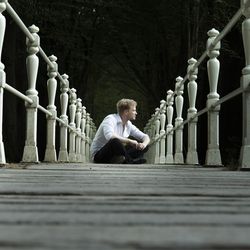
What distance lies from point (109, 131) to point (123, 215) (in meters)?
6.44

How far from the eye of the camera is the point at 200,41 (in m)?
17.7

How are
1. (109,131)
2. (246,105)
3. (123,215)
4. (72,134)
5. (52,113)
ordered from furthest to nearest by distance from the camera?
(72,134) → (52,113) → (109,131) → (246,105) → (123,215)

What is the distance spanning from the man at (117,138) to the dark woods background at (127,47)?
2.26 m

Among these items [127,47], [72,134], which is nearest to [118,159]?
[72,134]

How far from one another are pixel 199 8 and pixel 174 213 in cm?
Result: 1505

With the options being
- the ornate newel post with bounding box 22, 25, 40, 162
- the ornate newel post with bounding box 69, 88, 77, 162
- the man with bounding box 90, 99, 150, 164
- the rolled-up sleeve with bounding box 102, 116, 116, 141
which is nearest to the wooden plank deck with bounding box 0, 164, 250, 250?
the ornate newel post with bounding box 22, 25, 40, 162

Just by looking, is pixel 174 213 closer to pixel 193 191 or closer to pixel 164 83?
pixel 193 191

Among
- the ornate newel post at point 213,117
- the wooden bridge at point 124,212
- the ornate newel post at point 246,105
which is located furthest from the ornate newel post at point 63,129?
the wooden bridge at point 124,212

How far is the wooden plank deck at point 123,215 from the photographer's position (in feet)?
5.71

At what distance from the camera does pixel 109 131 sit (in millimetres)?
8695

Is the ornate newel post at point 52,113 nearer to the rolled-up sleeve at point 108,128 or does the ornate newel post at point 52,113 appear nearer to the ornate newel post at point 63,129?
the rolled-up sleeve at point 108,128

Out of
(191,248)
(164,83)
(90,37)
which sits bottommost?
(191,248)

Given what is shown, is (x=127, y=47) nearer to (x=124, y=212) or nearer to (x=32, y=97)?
(x=32, y=97)

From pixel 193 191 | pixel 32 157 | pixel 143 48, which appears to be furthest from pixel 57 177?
pixel 143 48
